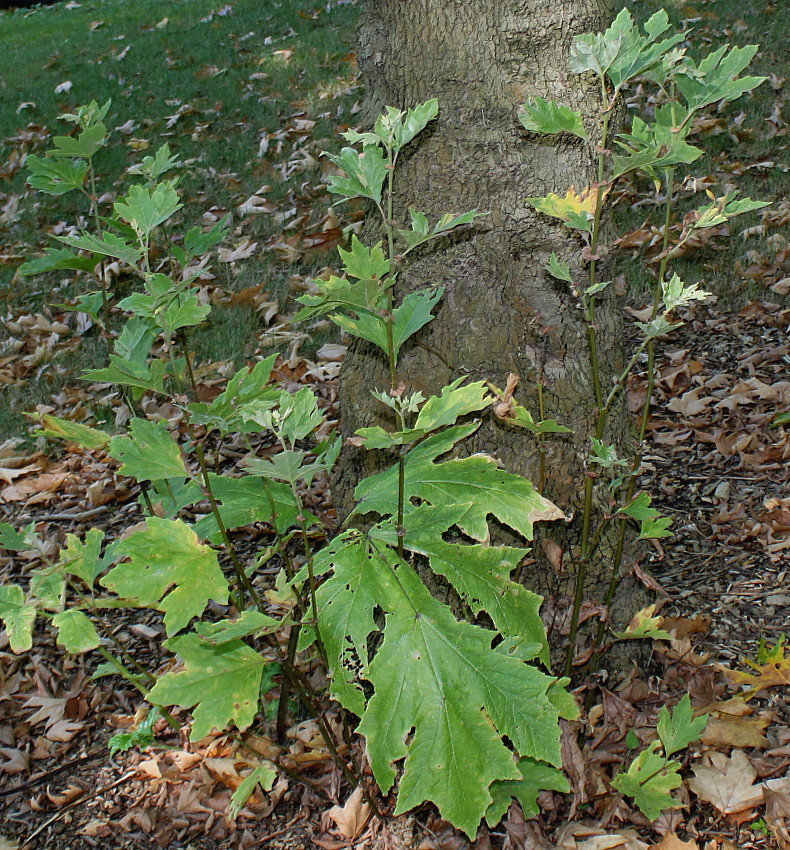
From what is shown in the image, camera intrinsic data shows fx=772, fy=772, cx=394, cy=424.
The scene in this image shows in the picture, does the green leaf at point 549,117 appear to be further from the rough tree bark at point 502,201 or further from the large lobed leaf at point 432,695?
the large lobed leaf at point 432,695

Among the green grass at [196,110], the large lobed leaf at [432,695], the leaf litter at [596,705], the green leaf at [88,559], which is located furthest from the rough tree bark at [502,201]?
the green grass at [196,110]

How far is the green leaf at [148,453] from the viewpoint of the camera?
156 cm

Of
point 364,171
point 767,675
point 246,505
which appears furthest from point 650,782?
point 364,171

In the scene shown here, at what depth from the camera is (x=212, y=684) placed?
1544 mm

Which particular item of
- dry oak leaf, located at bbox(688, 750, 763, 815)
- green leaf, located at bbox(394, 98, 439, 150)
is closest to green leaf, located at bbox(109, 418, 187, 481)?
green leaf, located at bbox(394, 98, 439, 150)

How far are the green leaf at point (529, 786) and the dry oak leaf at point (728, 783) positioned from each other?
36 cm

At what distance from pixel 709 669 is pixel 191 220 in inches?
188

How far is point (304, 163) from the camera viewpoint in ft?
19.8

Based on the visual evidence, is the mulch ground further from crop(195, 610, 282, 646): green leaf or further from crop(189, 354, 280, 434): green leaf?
crop(189, 354, 280, 434): green leaf

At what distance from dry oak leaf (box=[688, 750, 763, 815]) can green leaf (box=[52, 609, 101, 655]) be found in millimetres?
1423

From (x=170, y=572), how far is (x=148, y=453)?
0.26m

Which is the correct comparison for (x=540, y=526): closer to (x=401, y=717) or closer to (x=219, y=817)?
(x=401, y=717)

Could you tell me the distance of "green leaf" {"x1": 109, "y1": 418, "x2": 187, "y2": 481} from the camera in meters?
1.56

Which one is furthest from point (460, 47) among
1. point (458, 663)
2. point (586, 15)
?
point (458, 663)
